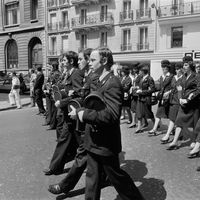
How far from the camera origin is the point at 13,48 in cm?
4162

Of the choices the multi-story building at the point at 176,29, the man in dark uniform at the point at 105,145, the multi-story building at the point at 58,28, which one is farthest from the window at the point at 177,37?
the man in dark uniform at the point at 105,145

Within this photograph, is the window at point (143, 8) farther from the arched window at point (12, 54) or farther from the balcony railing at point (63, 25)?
the arched window at point (12, 54)

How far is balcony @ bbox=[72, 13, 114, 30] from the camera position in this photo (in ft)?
108

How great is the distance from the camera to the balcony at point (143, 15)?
30.2 meters

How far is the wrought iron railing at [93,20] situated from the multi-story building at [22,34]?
16.6 feet

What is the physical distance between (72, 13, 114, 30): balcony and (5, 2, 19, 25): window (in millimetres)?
9619

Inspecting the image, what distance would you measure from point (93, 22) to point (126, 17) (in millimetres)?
4233

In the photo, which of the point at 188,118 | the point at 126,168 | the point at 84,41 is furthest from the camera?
the point at 84,41

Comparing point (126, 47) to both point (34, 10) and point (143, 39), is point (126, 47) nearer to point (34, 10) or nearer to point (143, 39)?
point (143, 39)

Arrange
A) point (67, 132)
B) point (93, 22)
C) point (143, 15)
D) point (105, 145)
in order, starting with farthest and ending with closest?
point (93, 22) < point (143, 15) < point (67, 132) < point (105, 145)

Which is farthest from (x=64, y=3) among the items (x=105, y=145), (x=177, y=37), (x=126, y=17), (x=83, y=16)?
(x=105, y=145)

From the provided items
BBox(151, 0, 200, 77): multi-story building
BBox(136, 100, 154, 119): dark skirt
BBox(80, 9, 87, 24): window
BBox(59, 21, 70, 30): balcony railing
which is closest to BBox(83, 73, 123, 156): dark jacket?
BBox(136, 100, 154, 119): dark skirt

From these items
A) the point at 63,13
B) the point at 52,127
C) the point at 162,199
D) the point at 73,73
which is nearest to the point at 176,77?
the point at 73,73

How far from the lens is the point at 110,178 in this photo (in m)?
3.39
